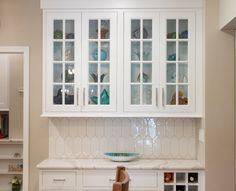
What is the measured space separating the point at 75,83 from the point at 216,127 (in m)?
1.40

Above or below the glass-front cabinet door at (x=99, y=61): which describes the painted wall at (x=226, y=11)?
above

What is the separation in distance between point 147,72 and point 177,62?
305 millimetres

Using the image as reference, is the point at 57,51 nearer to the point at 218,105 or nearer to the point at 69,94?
the point at 69,94

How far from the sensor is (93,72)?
357cm

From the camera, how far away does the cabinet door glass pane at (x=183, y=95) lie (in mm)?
3514

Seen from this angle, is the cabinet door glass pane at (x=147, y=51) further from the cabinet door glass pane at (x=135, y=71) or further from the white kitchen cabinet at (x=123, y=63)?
the cabinet door glass pane at (x=135, y=71)

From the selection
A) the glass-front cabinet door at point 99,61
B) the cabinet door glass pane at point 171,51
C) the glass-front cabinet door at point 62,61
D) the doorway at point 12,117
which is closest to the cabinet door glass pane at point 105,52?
the glass-front cabinet door at point 99,61

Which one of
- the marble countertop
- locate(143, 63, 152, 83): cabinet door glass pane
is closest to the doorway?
the marble countertop

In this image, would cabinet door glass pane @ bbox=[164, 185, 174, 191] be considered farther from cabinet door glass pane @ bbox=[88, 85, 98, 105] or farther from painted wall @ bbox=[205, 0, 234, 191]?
cabinet door glass pane @ bbox=[88, 85, 98, 105]

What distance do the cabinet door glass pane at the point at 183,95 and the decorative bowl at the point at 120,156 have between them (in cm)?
70

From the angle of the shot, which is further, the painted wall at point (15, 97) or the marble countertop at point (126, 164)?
the painted wall at point (15, 97)

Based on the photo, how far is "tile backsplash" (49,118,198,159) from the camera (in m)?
3.79

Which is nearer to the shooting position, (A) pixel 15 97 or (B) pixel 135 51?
(B) pixel 135 51

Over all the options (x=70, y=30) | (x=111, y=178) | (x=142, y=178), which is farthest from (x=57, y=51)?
(x=142, y=178)
